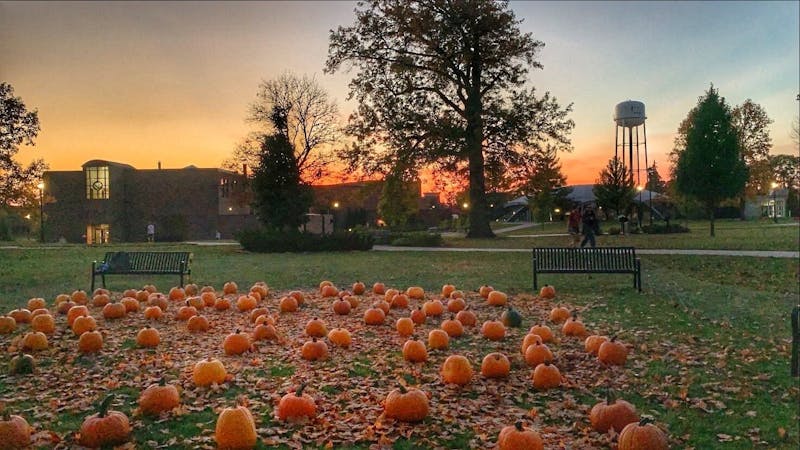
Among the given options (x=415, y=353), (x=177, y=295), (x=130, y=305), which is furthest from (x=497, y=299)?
(x=130, y=305)

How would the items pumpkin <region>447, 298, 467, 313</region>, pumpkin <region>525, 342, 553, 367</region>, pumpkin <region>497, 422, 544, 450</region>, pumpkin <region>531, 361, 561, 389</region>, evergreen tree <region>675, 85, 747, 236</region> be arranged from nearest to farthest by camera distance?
pumpkin <region>497, 422, 544, 450</region>
pumpkin <region>531, 361, 561, 389</region>
pumpkin <region>525, 342, 553, 367</region>
pumpkin <region>447, 298, 467, 313</region>
evergreen tree <region>675, 85, 747, 236</region>

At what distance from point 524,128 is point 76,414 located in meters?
28.8

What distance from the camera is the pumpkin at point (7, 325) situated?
7.73m

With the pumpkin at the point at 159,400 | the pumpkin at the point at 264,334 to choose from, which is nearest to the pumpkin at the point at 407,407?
the pumpkin at the point at 159,400

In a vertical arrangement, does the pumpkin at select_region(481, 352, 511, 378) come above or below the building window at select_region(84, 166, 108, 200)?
below

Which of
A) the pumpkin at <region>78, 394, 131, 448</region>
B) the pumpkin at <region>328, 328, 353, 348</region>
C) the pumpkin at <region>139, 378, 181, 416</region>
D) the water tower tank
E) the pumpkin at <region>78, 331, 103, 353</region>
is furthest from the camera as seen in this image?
the water tower tank

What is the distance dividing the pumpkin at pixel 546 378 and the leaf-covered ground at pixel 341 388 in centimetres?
9

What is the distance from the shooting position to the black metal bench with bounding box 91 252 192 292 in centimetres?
1302

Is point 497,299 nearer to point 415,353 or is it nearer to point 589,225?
point 415,353

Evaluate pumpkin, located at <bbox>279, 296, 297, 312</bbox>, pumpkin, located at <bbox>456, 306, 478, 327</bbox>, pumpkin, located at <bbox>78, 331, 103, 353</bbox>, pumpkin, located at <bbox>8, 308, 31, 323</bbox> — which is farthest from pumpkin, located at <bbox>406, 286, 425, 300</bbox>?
pumpkin, located at <bbox>8, 308, 31, 323</bbox>

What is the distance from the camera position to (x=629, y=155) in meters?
41.9

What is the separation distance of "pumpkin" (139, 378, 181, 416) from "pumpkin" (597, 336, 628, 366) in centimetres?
444

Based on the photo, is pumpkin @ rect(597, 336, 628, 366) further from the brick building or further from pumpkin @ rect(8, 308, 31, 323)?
the brick building

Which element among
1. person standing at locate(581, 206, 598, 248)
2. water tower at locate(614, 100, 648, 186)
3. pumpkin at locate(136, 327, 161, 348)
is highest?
water tower at locate(614, 100, 648, 186)
